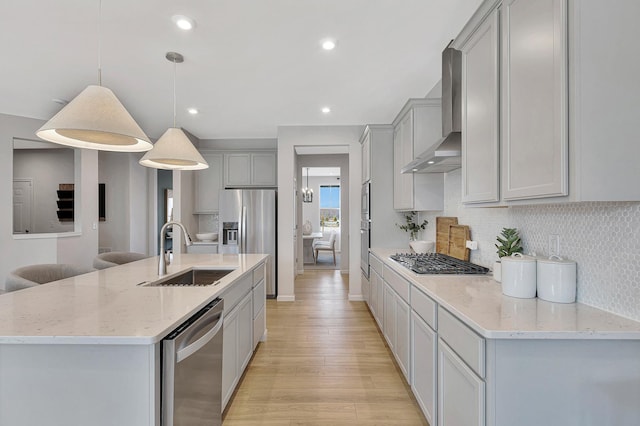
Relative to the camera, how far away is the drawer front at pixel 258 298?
8.87 feet

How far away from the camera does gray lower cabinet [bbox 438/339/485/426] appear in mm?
1196

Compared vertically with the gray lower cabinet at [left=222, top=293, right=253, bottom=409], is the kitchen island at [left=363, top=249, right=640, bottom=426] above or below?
above

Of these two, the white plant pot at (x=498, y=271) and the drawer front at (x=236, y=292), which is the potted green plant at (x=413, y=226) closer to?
the white plant pot at (x=498, y=271)

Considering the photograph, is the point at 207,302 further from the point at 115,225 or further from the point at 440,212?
the point at 115,225

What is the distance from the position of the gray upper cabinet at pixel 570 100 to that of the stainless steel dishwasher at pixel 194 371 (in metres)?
1.57

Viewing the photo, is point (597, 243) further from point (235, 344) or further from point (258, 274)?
point (258, 274)

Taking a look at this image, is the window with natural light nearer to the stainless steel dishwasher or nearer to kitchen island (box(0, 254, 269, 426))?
the stainless steel dishwasher

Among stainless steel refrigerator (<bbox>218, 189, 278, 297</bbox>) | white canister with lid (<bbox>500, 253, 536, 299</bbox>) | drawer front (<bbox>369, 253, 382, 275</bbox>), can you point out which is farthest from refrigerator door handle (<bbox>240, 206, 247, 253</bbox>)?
white canister with lid (<bbox>500, 253, 536, 299</bbox>)

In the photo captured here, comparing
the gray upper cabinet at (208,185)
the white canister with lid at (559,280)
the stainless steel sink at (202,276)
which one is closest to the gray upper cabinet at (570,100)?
the white canister with lid at (559,280)

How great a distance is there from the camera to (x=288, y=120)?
4.47 m

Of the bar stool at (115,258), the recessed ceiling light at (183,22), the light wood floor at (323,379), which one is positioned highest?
the recessed ceiling light at (183,22)

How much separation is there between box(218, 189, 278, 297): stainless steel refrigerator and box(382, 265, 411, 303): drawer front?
231 cm

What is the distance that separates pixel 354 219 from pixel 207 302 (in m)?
3.40

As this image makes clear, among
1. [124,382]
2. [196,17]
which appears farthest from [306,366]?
[196,17]
